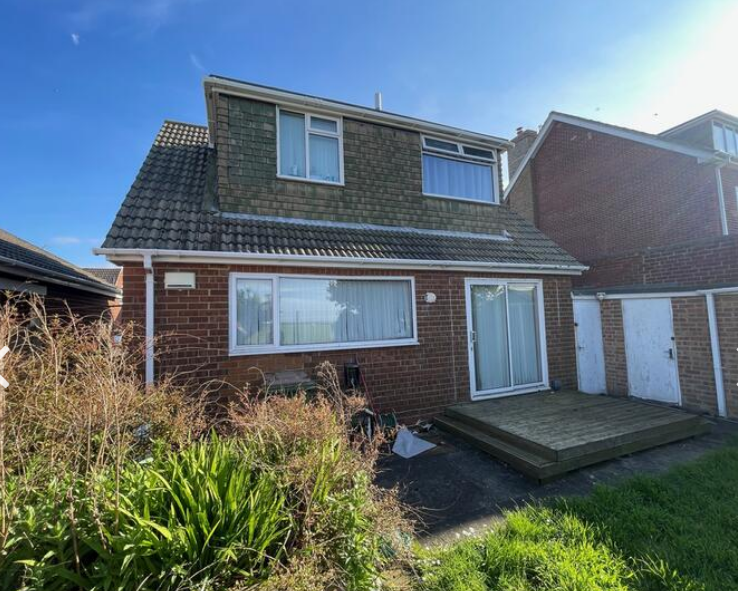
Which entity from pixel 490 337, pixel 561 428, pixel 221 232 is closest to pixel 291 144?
pixel 221 232

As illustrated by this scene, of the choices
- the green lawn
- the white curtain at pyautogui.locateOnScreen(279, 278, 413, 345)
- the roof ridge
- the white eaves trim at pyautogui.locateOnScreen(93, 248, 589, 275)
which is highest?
the roof ridge

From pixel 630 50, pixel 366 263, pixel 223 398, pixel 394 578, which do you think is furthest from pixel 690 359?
pixel 223 398

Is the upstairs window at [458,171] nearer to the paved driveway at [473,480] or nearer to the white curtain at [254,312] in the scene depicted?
the white curtain at [254,312]

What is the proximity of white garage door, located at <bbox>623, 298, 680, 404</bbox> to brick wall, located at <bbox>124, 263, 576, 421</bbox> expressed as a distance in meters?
1.32

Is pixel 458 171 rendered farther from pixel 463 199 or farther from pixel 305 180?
pixel 305 180

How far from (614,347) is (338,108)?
8.67 m

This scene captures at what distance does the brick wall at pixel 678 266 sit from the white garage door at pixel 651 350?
87 centimetres

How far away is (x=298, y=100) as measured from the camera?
22.8 feet

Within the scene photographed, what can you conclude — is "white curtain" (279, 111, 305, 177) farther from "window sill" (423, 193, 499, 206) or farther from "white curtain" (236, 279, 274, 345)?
"window sill" (423, 193, 499, 206)

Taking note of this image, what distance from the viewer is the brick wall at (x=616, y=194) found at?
37.2ft

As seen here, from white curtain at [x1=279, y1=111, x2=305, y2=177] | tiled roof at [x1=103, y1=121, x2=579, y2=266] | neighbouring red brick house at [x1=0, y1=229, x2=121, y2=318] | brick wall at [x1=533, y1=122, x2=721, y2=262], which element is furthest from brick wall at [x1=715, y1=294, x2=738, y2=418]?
neighbouring red brick house at [x1=0, y1=229, x2=121, y2=318]

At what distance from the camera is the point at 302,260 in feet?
19.3

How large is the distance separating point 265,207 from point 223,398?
3610 millimetres

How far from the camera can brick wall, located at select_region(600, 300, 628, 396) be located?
27.4 ft
